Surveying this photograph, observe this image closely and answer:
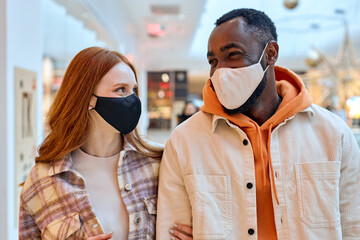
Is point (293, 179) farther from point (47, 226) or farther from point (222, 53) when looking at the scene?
point (47, 226)

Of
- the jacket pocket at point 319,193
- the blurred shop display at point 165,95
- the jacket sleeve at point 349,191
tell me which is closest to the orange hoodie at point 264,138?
the jacket pocket at point 319,193

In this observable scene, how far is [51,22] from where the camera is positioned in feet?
16.4

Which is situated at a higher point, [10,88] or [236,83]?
[10,88]

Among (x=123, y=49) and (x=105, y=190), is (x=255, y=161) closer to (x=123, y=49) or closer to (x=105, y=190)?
(x=105, y=190)

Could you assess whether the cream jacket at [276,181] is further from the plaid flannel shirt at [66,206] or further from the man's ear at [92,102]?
the man's ear at [92,102]

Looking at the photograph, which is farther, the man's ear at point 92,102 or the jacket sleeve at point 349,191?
the man's ear at point 92,102

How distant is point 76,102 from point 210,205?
0.76 metres

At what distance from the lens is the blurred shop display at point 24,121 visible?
106 inches

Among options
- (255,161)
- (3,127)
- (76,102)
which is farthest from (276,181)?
(3,127)

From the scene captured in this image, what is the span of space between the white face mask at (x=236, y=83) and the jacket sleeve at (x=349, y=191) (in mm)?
444

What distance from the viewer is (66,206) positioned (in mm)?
1438

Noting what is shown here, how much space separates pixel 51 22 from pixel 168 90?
48.9 feet

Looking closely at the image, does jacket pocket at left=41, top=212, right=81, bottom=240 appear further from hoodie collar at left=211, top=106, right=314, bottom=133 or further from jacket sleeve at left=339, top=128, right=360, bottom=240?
jacket sleeve at left=339, top=128, right=360, bottom=240

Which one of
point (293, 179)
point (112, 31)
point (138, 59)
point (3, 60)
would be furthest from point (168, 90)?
point (293, 179)
